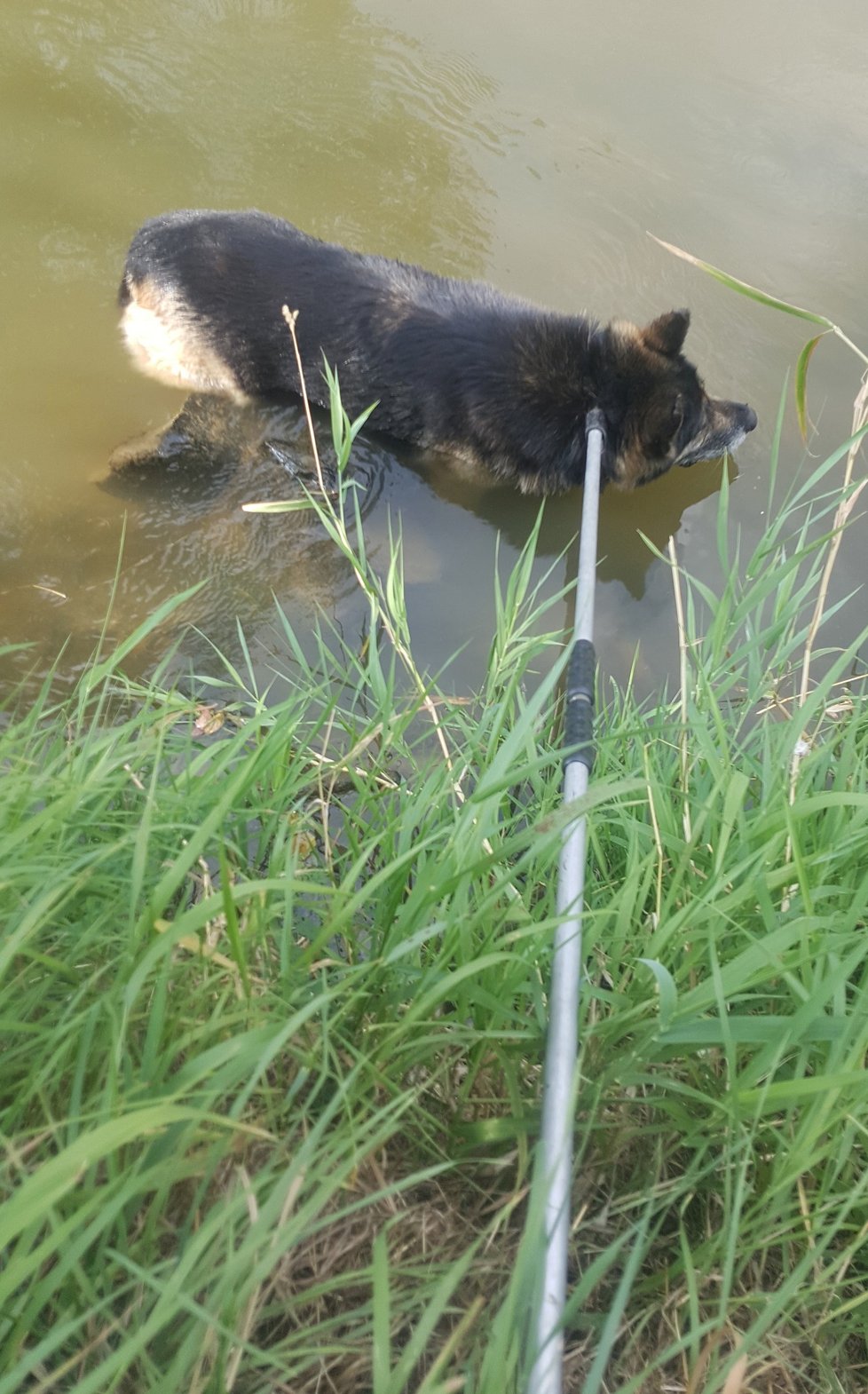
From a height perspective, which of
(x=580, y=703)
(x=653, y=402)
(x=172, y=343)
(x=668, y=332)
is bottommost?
(x=172, y=343)

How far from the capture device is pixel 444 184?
5.02 meters

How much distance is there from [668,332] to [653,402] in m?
→ 0.27

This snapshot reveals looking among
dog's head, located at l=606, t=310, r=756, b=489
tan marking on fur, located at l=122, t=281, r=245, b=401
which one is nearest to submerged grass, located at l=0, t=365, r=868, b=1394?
dog's head, located at l=606, t=310, r=756, b=489

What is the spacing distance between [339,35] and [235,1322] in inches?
264

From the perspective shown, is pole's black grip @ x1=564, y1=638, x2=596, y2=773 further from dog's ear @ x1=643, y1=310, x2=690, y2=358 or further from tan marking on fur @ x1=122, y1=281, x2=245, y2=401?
tan marking on fur @ x1=122, y1=281, x2=245, y2=401

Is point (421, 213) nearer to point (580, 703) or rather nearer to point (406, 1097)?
point (580, 703)

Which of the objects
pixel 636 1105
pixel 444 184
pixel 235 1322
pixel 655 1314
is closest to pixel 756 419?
pixel 444 184

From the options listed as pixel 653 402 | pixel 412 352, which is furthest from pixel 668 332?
pixel 412 352

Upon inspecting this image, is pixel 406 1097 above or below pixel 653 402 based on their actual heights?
below

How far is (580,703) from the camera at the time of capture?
6.93 feet

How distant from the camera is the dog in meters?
3.48

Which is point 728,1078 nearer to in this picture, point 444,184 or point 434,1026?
point 434,1026

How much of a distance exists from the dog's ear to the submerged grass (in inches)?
77.2

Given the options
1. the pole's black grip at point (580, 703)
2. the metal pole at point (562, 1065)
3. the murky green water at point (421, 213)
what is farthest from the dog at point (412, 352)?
the metal pole at point (562, 1065)
